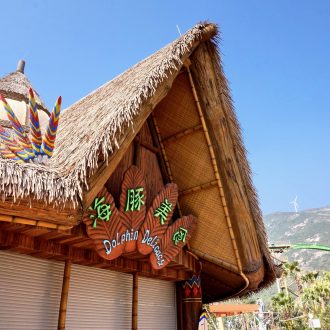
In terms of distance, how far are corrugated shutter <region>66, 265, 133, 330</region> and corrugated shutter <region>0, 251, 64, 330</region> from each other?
252 mm

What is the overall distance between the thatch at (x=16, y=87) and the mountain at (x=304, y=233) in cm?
7325

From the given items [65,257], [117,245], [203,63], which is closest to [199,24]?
[203,63]

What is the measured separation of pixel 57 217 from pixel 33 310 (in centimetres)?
168

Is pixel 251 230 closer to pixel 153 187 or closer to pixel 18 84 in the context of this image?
pixel 153 187

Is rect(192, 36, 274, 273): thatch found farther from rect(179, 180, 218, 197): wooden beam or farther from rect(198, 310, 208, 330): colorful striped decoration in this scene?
rect(198, 310, 208, 330): colorful striped decoration

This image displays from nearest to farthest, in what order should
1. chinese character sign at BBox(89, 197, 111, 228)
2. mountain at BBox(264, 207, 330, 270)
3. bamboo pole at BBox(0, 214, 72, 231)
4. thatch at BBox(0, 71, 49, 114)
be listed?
bamboo pole at BBox(0, 214, 72, 231) → chinese character sign at BBox(89, 197, 111, 228) → thatch at BBox(0, 71, 49, 114) → mountain at BBox(264, 207, 330, 270)

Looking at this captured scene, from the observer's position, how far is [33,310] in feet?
13.9

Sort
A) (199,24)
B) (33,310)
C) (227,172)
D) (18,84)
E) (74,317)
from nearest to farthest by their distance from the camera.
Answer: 1. (33,310)
2. (74,317)
3. (199,24)
4. (227,172)
5. (18,84)

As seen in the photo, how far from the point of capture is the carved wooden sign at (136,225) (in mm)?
4160

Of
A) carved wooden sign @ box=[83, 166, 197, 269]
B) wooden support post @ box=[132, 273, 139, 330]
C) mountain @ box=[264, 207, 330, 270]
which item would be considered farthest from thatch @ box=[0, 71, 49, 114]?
mountain @ box=[264, 207, 330, 270]

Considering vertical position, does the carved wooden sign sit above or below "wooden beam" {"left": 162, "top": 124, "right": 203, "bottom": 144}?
below

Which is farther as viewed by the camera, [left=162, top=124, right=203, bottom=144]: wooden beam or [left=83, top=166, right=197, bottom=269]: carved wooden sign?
[left=162, top=124, right=203, bottom=144]: wooden beam

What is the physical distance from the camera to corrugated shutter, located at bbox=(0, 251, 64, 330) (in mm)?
4023

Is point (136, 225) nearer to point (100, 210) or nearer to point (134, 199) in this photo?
point (134, 199)
